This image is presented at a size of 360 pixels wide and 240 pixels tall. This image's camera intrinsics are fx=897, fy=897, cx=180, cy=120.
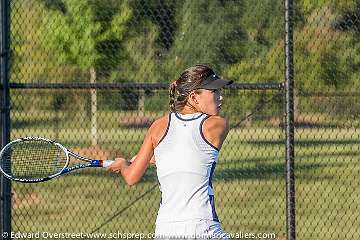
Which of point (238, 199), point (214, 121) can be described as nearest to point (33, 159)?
point (214, 121)

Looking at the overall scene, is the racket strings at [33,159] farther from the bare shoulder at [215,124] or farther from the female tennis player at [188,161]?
the bare shoulder at [215,124]

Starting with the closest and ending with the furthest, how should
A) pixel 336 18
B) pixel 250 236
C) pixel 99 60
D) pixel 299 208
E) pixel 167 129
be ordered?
pixel 167 129 → pixel 250 236 → pixel 336 18 → pixel 299 208 → pixel 99 60

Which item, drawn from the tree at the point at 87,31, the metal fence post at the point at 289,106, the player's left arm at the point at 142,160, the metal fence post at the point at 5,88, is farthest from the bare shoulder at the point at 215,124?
the tree at the point at 87,31

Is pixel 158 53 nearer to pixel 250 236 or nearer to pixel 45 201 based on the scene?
pixel 45 201

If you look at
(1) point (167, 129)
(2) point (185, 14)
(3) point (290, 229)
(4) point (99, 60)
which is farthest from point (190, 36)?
Result: (1) point (167, 129)

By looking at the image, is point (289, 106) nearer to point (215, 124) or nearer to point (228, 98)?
point (215, 124)

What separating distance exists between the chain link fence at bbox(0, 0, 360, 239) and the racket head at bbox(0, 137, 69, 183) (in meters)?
0.69

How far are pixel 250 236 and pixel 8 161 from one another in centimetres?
373

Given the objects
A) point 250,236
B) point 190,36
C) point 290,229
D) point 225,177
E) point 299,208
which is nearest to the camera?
point 290,229

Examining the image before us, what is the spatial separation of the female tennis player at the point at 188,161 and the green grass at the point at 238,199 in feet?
14.7

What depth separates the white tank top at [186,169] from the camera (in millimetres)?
4121

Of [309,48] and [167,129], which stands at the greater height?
[309,48]

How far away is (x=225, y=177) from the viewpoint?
555 inches

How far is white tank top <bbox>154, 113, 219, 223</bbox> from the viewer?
4121 millimetres
